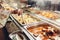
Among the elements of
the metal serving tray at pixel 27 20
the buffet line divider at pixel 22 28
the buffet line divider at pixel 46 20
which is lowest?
the buffet line divider at pixel 22 28

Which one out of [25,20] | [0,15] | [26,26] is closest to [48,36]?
[26,26]

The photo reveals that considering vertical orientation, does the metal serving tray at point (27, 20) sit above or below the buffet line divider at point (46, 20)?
below

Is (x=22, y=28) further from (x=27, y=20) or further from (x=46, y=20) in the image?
(x=46, y=20)

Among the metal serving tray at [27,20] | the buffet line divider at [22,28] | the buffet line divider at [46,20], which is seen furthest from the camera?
the metal serving tray at [27,20]

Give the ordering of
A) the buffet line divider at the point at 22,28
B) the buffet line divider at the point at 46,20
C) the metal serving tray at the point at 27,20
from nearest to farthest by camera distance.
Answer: the buffet line divider at the point at 22,28
the buffet line divider at the point at 46,20
the metal serving tray at the point at 27,20

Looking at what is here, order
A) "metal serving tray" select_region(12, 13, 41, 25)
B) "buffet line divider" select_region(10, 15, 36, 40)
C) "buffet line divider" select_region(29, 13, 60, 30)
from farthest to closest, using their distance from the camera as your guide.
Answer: "metal serving tray" select_region(12, 13, 41, 25) < "buffet line divider" select_region(29, 13, 60, 30) < "buffet line divider" select_region(10, 15, 36, 40)

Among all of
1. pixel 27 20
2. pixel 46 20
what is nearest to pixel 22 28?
pixel 27 20

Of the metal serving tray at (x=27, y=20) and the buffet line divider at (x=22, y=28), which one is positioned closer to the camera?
the buffet line divider at (x=22, y=28)

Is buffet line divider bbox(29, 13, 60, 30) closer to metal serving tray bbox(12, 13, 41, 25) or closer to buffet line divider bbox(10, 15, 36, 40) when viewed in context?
metal serving tray bbox(12, 13, 41, 25)

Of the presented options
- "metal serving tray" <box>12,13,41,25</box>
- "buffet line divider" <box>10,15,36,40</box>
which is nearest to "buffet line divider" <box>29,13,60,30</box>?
"metal serving tray" <box>12,13,41,25</box>

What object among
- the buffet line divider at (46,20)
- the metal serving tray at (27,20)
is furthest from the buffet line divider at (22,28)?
the buffet line divider at (46,20)

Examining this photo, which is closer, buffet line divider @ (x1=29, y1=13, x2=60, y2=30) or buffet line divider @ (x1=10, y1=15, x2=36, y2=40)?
buffet line divider @ (x1=10, y1=15, x2=36, y2=40)

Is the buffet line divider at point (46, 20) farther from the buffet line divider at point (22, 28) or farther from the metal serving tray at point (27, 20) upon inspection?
the buffet line divider at point (22, 28)

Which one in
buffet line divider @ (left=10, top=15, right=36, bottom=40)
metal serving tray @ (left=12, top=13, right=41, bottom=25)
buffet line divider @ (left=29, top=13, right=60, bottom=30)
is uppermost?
buffet line divider @ (left=29, top=13, right=60, bottom=30)
